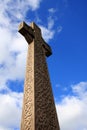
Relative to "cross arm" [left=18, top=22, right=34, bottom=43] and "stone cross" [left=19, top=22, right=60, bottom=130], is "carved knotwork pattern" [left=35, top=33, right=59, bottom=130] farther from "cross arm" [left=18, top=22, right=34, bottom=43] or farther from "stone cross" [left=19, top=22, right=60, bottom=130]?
"cross arm" [left=18, top=22, right=34, bottom=43]

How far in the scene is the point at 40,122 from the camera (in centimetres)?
500

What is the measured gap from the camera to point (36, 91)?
5.45 metres

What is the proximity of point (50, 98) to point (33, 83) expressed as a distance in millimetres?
677

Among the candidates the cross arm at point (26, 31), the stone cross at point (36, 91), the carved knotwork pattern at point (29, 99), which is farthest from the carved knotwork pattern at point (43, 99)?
the cross arm at point (26, 31)

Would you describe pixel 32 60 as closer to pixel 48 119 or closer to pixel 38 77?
pixel 38 77

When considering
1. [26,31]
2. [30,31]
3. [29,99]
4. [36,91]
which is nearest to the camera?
[29,99]

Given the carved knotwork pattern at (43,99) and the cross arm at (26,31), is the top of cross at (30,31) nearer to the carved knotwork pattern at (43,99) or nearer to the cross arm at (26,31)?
the cross arm at (26,31)

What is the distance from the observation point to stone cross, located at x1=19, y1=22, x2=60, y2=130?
5016mm

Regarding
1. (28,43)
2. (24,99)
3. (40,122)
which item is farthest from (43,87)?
(28,43)

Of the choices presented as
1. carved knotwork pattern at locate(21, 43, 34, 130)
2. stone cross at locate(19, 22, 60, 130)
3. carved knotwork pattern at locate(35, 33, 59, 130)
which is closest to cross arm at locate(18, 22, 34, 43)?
stone cross at locate(19, 22, 60, 130)

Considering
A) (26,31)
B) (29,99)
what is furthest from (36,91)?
(26,31)

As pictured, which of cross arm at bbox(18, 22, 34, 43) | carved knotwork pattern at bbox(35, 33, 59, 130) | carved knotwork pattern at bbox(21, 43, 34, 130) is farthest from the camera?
cross arm at bbox(18, 22, 34, 43)

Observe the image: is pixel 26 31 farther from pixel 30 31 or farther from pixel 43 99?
pixel 43 99

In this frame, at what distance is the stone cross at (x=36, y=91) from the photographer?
197 inches
